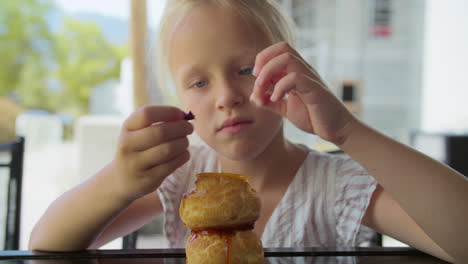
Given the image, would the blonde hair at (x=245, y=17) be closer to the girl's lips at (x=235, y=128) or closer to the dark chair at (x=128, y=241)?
the girl's lips at (x=235, y=128)

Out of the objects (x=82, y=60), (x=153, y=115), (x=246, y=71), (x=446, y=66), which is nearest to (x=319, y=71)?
(x=246, y=71)

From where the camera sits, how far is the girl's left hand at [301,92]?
512 millimetres

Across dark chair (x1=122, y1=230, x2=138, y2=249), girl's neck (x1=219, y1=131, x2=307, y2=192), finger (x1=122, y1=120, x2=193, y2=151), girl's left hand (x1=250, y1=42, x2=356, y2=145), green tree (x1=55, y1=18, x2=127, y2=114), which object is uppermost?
green tree (x1=55, y1=18, x2=127, y2=114)

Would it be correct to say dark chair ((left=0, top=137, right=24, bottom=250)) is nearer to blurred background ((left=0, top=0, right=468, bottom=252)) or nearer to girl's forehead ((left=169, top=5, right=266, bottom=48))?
blurred background ((left=0, top=0, right=468, bottom=252))

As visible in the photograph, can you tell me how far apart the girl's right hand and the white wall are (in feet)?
15.5

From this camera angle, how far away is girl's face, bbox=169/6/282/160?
68 centimetres

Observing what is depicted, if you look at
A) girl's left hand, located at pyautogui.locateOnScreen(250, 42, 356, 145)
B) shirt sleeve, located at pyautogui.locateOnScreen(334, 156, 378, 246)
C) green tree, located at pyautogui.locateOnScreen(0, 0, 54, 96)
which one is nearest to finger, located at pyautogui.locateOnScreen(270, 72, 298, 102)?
girl's left hand, located at pyautogui.locateOnScreen(250, 42, 356, 145)

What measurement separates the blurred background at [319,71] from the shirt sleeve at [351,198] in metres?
0.24

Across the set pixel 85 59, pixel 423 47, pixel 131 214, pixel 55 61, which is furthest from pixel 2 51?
pixel 131 214

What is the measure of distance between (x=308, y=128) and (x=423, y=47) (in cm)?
838

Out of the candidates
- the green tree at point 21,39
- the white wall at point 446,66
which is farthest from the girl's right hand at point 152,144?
the green tree at point 21,39

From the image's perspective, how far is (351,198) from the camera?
0.78m

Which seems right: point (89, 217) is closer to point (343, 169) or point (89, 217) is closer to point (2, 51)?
point (343, 169)

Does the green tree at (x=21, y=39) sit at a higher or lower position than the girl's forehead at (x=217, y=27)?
higher
